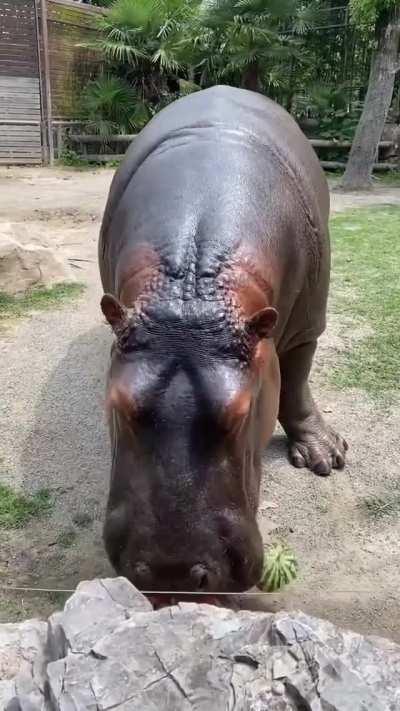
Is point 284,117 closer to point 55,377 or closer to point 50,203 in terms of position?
point 55,377

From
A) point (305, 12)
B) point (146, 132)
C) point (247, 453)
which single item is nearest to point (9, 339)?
point (146, 132)

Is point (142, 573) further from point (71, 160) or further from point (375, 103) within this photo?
point (71, 160)

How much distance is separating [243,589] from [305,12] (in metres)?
16.4

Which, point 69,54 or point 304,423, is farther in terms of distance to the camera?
point 69,54

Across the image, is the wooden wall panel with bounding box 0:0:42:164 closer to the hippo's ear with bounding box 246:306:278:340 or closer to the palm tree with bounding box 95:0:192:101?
the palm tree with bounding box 95:0:192:101

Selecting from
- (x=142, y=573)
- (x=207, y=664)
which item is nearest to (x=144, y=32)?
(x=142, y=573)

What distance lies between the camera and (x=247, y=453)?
2158mm

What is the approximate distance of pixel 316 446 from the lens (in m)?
3.78

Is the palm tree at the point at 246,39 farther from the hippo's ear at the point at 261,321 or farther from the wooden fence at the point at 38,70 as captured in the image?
the hippo's ear at the point at 261,321

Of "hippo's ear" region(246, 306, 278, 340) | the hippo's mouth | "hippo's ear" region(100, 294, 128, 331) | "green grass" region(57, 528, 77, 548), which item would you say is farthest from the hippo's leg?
the hippo's mouth

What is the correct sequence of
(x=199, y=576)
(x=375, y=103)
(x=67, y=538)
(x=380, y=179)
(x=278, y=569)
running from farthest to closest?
1. (x=380, y=179)
2. (x=375, y=103)
3. (x=67, y=538)
4. (x=278, y=569)
5. (x=199, y=576)

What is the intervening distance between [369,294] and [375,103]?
7259 mm

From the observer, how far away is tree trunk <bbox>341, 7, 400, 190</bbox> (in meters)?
12.1

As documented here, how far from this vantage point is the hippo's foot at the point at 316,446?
375 cm
